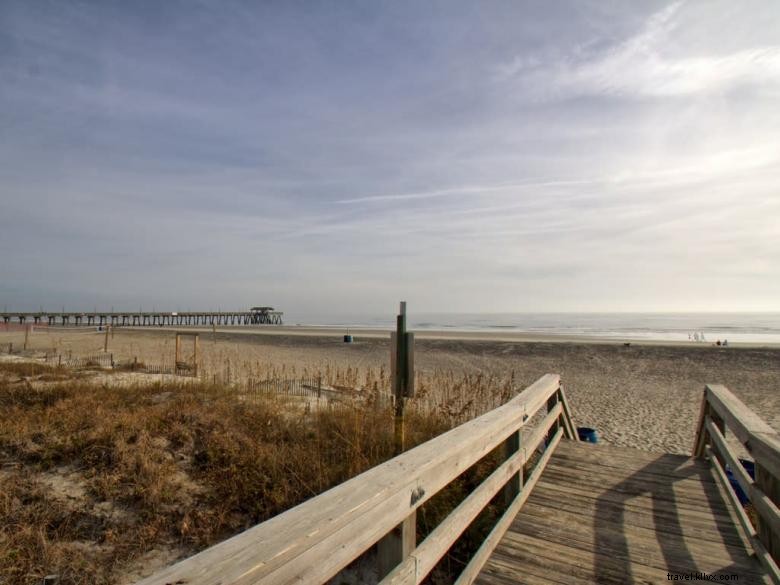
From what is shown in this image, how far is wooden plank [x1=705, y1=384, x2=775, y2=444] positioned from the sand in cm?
292

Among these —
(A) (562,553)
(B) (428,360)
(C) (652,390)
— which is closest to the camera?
(A) (562,553)

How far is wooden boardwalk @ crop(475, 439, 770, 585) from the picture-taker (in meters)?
2.87

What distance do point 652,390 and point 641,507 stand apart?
1226 cm

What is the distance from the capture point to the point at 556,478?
4.44 m

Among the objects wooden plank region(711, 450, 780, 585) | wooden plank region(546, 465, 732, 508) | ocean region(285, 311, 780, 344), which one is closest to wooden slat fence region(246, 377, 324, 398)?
wooden plank region(546, 465, 732, 508)

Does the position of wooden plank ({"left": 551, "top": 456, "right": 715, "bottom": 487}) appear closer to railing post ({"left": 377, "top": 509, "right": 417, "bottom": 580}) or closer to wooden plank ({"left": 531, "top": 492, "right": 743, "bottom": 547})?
wooden plank ({"left": 531, "top": 492, "right": 743, "bottom": 547})

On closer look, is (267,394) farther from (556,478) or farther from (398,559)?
(398,559)

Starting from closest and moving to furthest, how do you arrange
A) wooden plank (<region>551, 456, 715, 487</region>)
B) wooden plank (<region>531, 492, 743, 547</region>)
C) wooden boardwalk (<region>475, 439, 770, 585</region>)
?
wooden boardwalk (<region>475, 439, 770, 585</region>) < wooden plank (<region>531, 492, 743, 547</region>) < wooden plank (<region>551, 456, 715, 487</region>)

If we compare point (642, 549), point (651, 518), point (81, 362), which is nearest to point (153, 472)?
point (642, 549)

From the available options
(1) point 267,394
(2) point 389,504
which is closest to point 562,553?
(2) point 389,504

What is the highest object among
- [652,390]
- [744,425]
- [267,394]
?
[744,425]

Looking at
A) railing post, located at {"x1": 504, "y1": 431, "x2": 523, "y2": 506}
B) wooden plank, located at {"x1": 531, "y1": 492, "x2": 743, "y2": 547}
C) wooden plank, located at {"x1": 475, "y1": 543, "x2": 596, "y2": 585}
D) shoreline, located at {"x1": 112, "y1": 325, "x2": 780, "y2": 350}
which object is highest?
railing post, located at {"x1": 504, "y1": 431, "x2": 523, "y2": 506}

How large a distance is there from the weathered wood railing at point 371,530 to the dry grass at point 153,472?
3.88 ft

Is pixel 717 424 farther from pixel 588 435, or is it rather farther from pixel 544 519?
pixel 544 519
